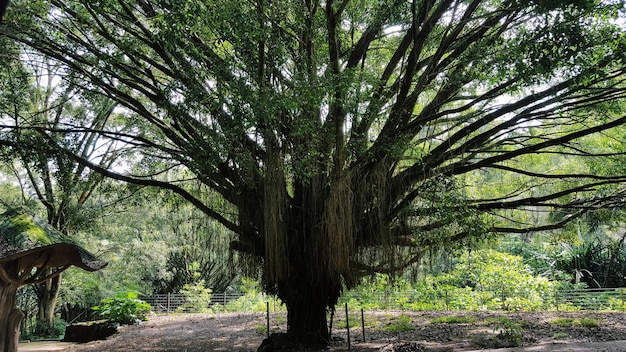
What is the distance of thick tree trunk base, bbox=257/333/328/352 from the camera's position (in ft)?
23.6

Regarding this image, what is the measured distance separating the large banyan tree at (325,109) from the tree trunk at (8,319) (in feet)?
7.06

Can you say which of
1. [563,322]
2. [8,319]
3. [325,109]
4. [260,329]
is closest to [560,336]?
[563,322]

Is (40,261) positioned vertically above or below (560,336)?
above

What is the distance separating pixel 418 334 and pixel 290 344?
8.01 feet

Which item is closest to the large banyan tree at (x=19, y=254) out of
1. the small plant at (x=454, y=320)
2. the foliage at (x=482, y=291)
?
the small plant at (x=454, y=320)

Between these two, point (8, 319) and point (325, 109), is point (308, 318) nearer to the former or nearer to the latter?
point (325, 109)

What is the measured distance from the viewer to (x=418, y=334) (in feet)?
27.2

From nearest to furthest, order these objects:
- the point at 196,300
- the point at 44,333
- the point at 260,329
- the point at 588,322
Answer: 1. the point at 588,322
2. the point at 260,329
3. the point at 44,333
4. the point at 196,300

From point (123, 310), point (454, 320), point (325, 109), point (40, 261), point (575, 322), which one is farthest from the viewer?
point (123, 310)

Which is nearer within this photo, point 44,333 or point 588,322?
point 588,322

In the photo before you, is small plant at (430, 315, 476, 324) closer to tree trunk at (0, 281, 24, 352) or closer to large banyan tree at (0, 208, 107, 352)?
large banyan tree at (0, 208, 107, 352)

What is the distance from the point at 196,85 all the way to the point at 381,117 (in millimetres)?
2513

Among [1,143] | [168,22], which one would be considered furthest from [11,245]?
[168,22]

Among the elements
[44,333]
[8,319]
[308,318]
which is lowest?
[44,333]
